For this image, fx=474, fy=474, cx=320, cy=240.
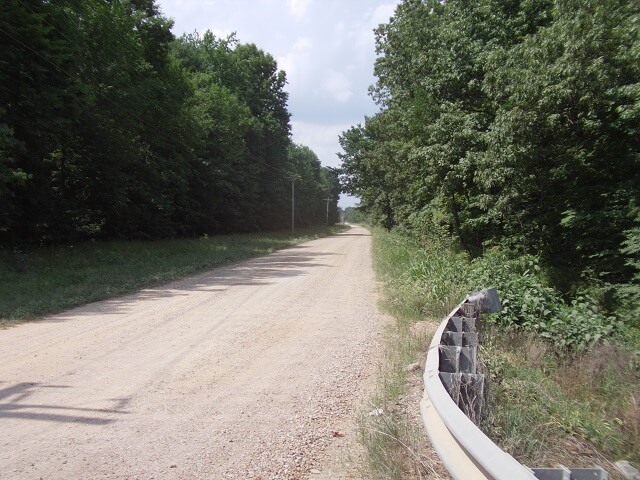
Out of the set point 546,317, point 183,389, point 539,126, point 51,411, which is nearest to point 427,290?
point 546,317

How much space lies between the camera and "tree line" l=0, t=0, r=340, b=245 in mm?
Result: 15355

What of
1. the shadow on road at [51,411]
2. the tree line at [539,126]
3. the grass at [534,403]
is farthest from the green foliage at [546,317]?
the shadow on road at [51,411]

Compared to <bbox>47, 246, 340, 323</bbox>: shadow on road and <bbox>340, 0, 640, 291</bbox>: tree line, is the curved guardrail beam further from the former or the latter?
<bbox>340, 0, 640, 291</bbox>: tree line

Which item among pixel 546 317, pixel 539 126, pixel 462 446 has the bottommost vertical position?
pixel 546 317

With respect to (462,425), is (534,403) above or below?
below

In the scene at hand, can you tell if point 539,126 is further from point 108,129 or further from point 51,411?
point 108,129

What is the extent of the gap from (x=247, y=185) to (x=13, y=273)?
104 feet

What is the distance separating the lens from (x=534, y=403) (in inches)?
181

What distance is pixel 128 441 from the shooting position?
3.94 meters

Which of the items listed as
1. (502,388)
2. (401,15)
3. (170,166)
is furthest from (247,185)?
(502,388)

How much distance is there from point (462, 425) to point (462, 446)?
0.14 metres

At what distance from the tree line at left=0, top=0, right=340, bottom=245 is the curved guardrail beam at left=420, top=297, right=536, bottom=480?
1437cm

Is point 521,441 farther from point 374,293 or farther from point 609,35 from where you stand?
point 609,35

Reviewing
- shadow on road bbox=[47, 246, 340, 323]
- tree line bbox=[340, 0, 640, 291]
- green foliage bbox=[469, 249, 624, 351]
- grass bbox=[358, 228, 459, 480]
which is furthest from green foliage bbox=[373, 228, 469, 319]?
shadow on road bbox=[47, 246, 340, 323]
